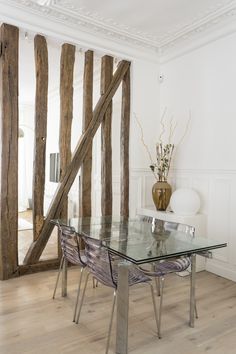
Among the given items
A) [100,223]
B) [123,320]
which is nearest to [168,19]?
[100,223]

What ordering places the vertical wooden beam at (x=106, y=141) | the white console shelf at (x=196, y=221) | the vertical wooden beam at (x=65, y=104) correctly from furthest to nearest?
the vertical wooden beam at (x=106, y=141) < the vertical wooden beam at (x=65, y=104) < the white console shelf at (x=196, y=221)

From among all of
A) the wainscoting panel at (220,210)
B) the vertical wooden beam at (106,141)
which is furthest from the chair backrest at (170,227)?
the vertical wooden beam at (106,141)

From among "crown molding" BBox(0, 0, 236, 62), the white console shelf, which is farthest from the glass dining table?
"crown molding" BBox(0, 0, 236, 62)

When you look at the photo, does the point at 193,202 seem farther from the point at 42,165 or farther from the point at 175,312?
the point at 42,165

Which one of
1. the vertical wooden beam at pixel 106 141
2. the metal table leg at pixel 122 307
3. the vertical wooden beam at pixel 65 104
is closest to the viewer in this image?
the metal table leg at pixel 122 307

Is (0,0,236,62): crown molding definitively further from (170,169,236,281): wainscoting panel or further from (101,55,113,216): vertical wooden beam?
(170,169,236,281): wainscoting panel

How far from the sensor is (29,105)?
802 centimetres

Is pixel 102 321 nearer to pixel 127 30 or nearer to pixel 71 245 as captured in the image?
pixel 71 245

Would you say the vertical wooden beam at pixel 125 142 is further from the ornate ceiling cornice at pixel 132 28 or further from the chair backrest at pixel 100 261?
the chair backrest at pixel 100 261

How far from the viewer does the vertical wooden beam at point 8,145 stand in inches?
125

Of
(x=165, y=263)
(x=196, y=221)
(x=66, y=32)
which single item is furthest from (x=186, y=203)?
(x=66, y=32)

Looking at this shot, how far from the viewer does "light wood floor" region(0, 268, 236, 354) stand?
2.01 meters

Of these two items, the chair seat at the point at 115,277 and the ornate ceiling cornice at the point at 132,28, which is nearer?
the chair seat at the point at 115,277

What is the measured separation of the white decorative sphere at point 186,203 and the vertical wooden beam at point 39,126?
5.38 ft
